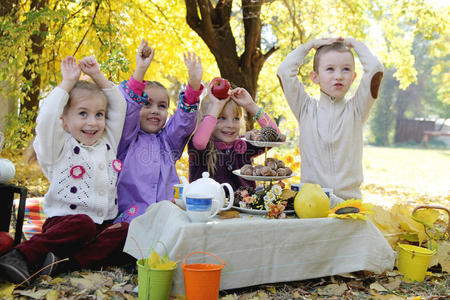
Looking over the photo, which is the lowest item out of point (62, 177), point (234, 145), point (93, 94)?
point (62, 177)

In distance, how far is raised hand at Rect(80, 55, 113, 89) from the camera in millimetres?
2799

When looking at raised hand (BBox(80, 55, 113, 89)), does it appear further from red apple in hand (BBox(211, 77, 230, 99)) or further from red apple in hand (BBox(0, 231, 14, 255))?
red apple in hand (BBox(0, 231, 14, 255))

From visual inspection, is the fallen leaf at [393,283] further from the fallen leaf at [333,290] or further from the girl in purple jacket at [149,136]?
the girl in purple jacket at [149,136]

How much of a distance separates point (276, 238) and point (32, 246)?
1349 millimetres

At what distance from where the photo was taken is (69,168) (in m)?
2.70

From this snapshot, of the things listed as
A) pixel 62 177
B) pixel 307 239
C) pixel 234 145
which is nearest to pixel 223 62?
pixel 234 145

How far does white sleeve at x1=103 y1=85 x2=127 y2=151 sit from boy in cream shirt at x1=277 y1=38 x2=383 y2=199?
1.33 m

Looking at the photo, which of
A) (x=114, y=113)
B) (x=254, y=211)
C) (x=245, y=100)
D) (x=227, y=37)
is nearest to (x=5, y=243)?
(x=114, y=113)

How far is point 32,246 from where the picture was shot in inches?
93.4

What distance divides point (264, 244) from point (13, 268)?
130 centimetres

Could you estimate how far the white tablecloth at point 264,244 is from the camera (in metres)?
2.10

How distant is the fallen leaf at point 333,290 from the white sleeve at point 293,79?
1.36 meters

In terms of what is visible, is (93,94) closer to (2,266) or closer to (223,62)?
(2,266)

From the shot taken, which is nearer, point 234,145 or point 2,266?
point 2,266
